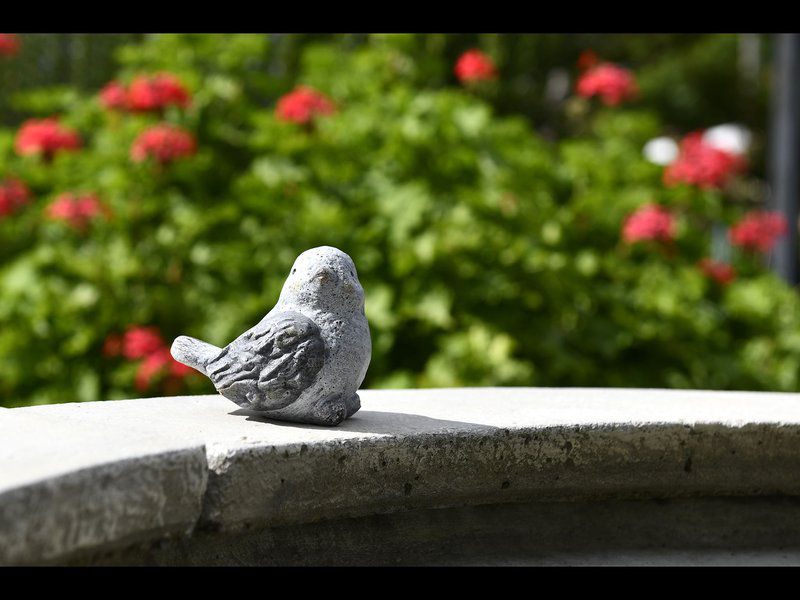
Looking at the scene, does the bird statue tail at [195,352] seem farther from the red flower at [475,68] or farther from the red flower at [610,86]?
the red flower at [610,86]

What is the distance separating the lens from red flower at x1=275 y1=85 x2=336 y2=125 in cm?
491

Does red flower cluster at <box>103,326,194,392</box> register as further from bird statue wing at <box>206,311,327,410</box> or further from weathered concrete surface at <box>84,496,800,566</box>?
weathered concrete surface at <box>84,496,800,566</box>

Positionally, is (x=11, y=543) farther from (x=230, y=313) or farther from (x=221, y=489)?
(x=230, y=313)

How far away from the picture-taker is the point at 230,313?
452 centimetres

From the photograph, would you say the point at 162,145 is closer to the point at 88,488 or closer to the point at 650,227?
the point at 650,227

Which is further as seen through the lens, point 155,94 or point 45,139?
point 45,139

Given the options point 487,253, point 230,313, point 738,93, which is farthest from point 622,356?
point 738,93

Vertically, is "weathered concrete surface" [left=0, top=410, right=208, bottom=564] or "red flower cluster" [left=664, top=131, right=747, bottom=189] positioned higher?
"red flower cluster" [left=664, top=131, right=747, bottom=189]

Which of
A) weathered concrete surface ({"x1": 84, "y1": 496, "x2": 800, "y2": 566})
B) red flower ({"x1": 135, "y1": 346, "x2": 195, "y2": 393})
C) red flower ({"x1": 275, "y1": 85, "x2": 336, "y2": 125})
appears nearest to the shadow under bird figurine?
weathered concrete surface ({"x1": 84, "y1": 496, "x2": 800, "y2": 566})

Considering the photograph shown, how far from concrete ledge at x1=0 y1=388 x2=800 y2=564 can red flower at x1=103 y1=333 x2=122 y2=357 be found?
2.04 metres

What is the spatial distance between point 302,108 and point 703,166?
7.08 feet

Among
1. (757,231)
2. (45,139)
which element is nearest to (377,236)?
(45,139)

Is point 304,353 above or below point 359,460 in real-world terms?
above

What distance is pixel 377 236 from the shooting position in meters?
4.64
